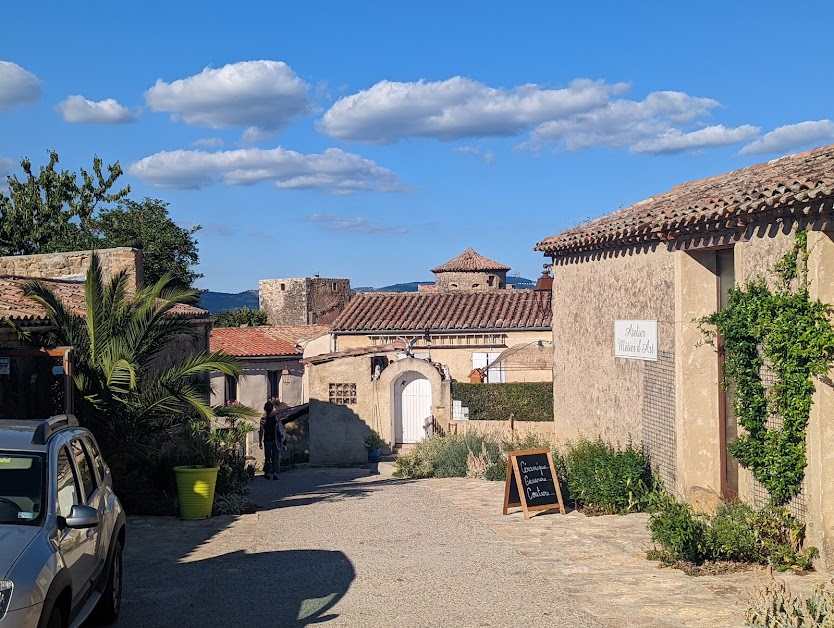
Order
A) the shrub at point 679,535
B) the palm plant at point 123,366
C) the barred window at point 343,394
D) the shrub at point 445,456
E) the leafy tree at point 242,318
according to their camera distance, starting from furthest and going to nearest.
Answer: the leafy tree at point 242,318 < the barred window at point 343,394 < the shrub at point 445,456 < the palm plant at point 123,366 < the shrub at point 679,535

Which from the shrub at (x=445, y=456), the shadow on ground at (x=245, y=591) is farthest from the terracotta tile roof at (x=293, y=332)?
the shadow on ground at (x=245, y=591)

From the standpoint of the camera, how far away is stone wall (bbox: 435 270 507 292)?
5441 centimetres

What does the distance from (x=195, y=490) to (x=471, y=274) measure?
138 ft

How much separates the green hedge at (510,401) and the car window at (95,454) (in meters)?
21.4

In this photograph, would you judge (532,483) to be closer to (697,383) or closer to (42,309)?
(697,383)

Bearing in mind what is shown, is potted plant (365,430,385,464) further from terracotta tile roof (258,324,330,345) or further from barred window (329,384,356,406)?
terracotta tile roof (258,324,330,345)

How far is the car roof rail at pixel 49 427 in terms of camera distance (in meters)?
6.74

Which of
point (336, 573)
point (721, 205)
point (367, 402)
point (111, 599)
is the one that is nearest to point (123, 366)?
point (336, 573)

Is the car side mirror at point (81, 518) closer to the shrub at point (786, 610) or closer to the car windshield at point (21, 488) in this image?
the car windshield at point (21, 488)

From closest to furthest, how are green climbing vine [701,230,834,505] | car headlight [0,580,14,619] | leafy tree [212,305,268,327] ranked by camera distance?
car headlight [0,580,14,619], green climbing vine [701,230,834,505], leafy tree [212,305,268,327]

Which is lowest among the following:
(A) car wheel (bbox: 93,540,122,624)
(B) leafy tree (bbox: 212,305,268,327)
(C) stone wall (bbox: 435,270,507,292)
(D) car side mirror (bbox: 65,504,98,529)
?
(A) car wheel (bbox: 93,540,122,624)

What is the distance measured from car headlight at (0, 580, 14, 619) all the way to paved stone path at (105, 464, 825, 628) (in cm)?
279

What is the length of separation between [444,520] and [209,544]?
3.17 m

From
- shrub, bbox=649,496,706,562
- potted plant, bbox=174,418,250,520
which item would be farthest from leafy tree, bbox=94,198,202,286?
shrub, bbox=649,496,706,562
